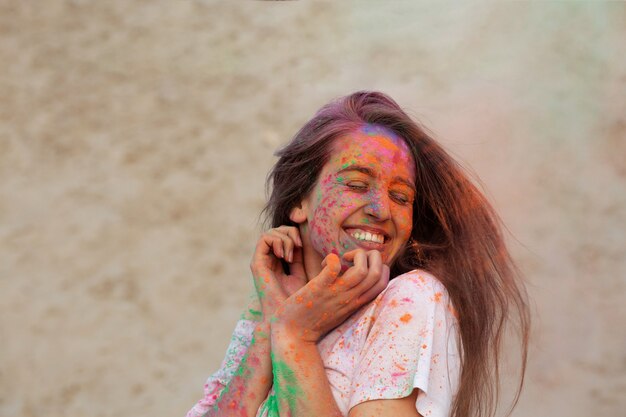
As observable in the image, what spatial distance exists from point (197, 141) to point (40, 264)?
1.01 meters

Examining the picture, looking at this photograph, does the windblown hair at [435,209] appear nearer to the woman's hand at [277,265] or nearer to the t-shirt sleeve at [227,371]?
the woman's hand at [277,265]

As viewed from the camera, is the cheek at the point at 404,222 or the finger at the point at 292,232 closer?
the cheek at the point at 404,222

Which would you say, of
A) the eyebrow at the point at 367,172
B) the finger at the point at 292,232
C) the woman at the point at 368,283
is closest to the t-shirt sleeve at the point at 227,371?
the woman at the point at 368,283

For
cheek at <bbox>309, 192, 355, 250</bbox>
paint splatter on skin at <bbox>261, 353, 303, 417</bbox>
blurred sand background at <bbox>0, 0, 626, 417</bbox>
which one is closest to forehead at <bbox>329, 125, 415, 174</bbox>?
cheek at <bbox>309, 192, 355, 250</bbox>

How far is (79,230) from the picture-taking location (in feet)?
16.0

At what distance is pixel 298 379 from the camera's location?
2.20 m

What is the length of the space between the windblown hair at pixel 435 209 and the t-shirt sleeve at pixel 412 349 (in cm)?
22

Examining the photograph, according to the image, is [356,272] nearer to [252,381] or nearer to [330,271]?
[330,271]

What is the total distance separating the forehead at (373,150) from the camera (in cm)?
249

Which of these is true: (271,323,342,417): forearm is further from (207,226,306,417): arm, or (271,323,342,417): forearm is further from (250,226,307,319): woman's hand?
(250,226,307,319): woman's hand

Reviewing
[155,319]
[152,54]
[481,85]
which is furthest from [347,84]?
[155,319]

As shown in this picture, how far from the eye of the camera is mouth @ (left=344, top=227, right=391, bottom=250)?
242 centimetres

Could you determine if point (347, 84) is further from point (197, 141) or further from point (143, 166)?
point (143, 166)

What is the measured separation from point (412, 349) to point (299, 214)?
622mm
